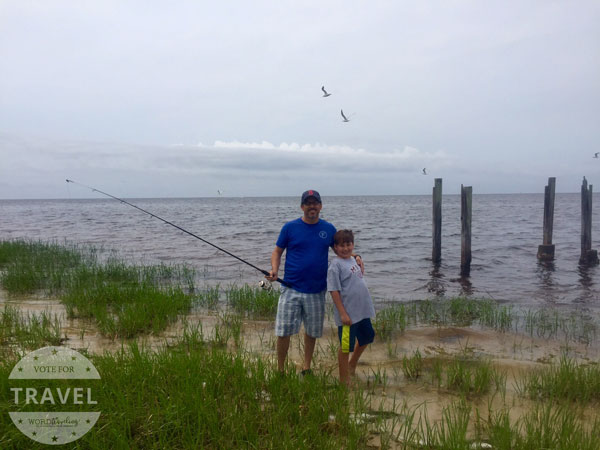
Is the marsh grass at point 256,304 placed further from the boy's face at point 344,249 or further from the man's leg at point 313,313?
the boy's face at point 344,249

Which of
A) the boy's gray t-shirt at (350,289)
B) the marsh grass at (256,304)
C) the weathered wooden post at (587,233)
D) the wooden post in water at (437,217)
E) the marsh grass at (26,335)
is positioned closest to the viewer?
the boy's gray t-shirt at (350,289)

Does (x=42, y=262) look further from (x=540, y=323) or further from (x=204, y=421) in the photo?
(x=540, y=323)

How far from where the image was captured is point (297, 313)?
14.9 feet

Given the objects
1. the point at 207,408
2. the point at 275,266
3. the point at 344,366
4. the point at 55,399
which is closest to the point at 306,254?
the point at 275,266

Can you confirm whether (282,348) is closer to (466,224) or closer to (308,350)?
(308,350)

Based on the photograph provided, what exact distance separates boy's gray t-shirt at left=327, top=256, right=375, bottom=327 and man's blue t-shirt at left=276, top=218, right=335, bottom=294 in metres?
0.23

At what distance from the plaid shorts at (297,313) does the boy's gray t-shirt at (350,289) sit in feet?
0.90

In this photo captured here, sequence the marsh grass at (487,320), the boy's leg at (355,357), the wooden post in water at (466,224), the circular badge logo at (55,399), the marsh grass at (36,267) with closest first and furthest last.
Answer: the circular badge logo at (55,399) → the boy's leg at (355,357) → the marsh grass at (487,320) → the marsh grass at (36,267) → the wooden post in water at (466,224)

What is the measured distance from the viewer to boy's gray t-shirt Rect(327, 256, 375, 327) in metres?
4.31

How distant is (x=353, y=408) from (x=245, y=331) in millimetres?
3683

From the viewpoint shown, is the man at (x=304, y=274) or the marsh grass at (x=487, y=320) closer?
the man at (x=304, y=274)

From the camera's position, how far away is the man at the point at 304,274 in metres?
4.46

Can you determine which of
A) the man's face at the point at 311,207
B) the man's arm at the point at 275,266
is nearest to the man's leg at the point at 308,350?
the man's arm at the point at 275,266

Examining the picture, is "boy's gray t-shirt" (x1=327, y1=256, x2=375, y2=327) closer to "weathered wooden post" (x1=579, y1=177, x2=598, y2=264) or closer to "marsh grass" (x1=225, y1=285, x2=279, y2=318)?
"marsh grass" (x1=225, y1=285, x2=279, y2=318)
